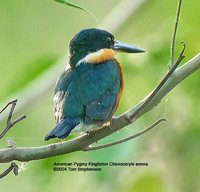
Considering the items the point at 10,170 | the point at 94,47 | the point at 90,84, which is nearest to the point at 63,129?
the point at 10,170

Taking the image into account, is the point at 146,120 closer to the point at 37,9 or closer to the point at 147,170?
the point at 147,170

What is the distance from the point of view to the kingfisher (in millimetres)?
2576

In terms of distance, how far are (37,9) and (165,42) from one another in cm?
183

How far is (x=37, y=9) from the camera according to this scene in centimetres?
479

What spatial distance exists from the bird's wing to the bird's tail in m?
0.07

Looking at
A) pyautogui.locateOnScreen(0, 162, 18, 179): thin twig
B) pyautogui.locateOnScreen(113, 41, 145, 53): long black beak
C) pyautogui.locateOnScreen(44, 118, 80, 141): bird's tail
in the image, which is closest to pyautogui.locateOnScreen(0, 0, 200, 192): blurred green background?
pyautogui.locateOnScreen(113, 41, 145, 53): long black beak

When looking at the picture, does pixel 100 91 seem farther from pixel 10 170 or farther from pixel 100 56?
pixel 10 170

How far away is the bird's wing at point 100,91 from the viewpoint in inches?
102

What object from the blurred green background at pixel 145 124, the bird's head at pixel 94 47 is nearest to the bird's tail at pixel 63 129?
the blurred green background at pixel 145 124

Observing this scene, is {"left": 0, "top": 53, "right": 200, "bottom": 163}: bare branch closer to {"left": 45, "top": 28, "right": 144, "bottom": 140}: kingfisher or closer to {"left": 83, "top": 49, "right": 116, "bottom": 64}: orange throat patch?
{"left": 45, "top": 28, "right": 144, "bottom": 140}: kingfisher

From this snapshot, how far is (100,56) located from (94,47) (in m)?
0.04

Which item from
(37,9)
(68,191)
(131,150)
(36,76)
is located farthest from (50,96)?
(37,9)

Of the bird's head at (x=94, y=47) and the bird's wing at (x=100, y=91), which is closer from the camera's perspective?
the bird's wing at (x=100, y=91)

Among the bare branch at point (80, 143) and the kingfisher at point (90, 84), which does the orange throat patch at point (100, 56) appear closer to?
the kingfisher at point (90, 84)
